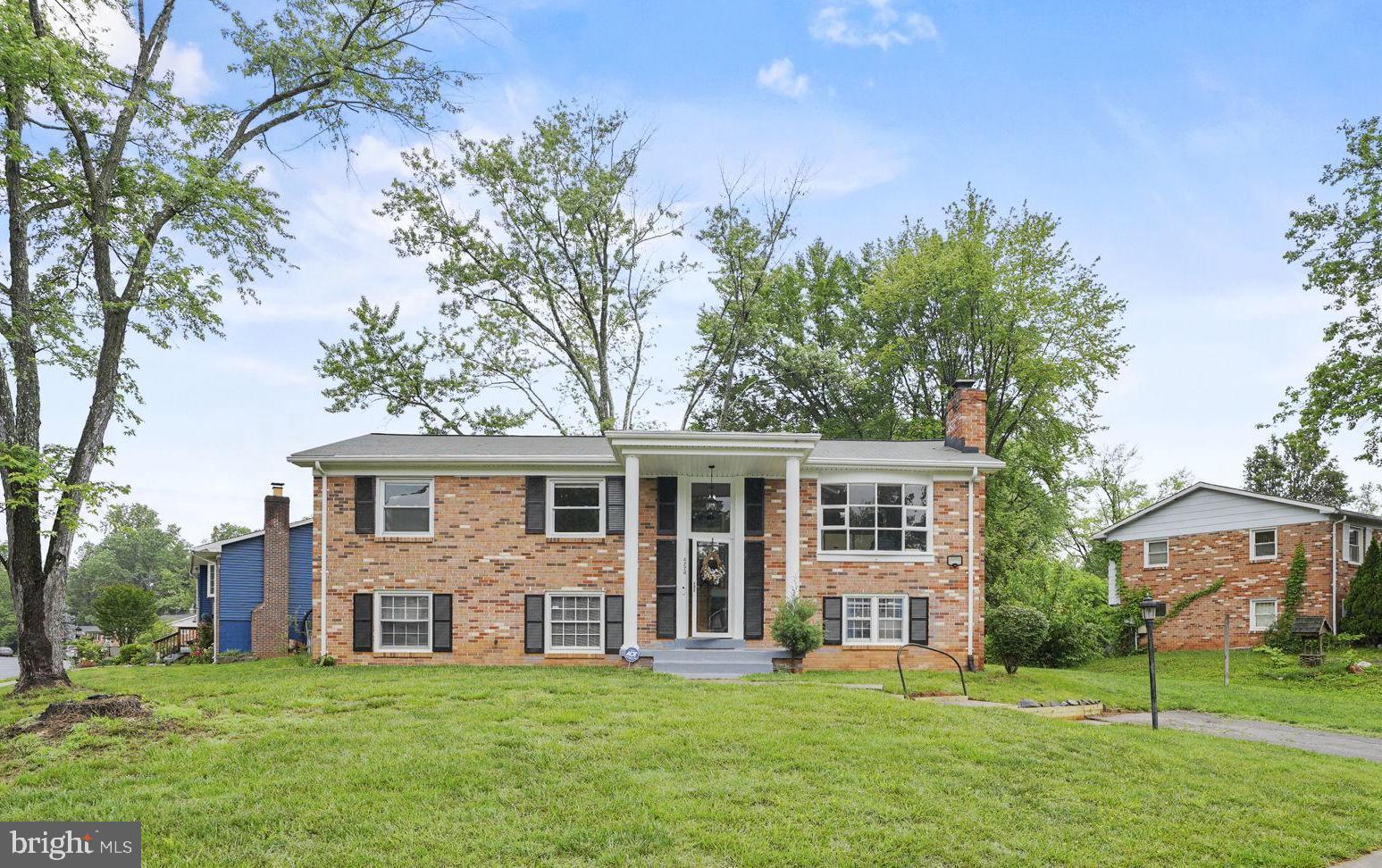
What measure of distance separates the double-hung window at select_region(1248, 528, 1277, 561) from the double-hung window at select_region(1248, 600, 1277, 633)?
1.19m

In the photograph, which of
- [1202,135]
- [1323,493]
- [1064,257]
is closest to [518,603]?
[1202,135]

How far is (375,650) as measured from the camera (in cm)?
1625

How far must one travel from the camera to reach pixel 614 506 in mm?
16562

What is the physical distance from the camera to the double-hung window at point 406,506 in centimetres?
1650

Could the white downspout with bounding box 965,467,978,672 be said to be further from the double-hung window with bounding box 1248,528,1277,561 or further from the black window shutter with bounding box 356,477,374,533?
the black window shutter with bounding box 356,477,374,533

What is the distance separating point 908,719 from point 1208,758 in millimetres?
2926

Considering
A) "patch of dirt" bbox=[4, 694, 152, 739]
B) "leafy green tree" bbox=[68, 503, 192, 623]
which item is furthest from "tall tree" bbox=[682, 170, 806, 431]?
"leafy green tree" bbox=[68, 503, 192, 623]

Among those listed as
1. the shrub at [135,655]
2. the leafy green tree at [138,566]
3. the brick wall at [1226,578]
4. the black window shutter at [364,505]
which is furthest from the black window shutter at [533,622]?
the leafy green tree at [138,566]

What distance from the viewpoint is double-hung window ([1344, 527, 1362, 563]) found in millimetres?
21812

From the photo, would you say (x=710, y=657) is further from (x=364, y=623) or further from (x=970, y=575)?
(x=364, y=623)

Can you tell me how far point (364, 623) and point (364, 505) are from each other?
7.53ft

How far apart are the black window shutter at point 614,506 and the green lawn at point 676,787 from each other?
6.59m

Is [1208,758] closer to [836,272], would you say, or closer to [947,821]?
[947,821]

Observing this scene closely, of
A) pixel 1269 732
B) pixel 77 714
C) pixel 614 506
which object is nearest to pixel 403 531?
pixel 614 506
